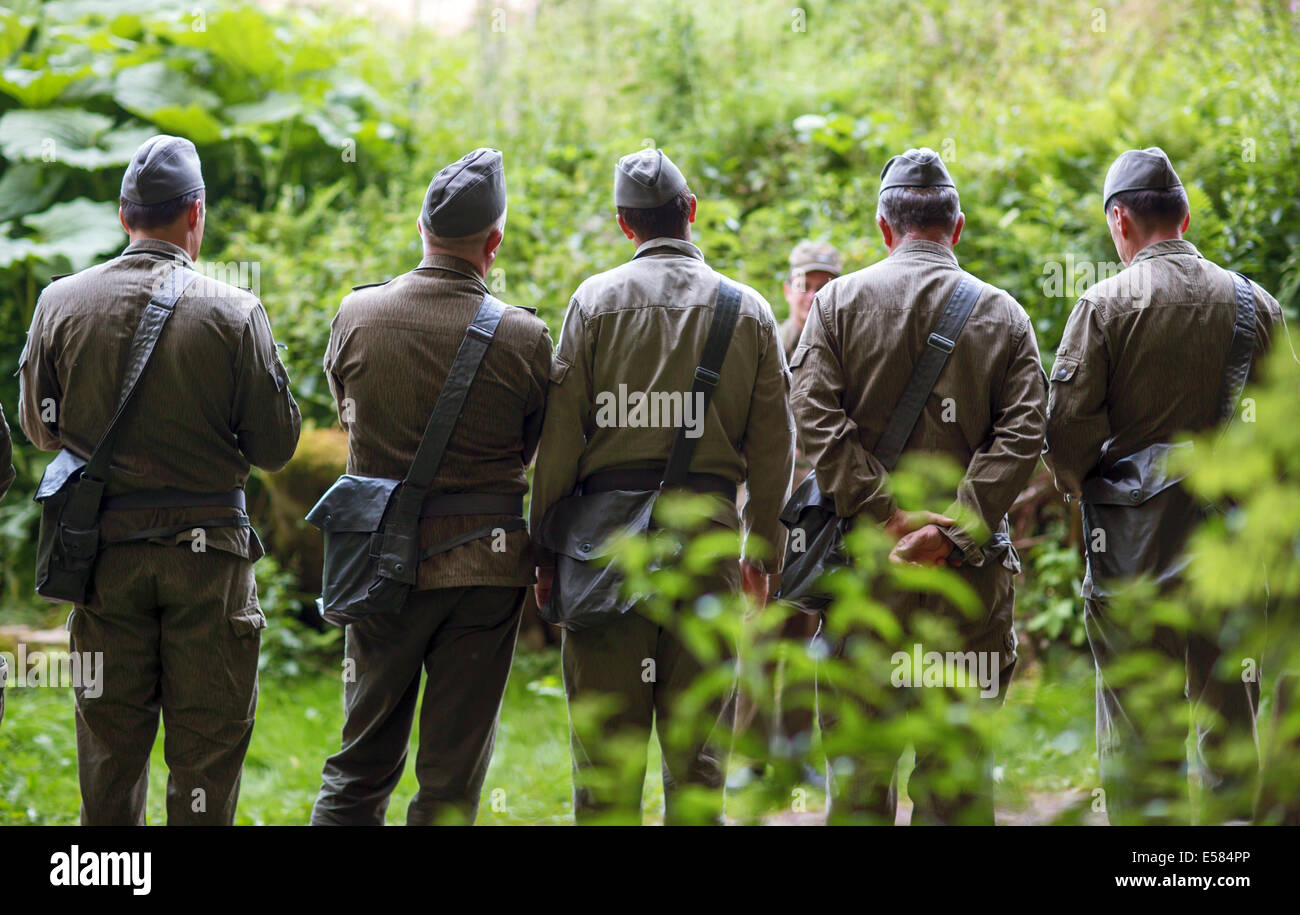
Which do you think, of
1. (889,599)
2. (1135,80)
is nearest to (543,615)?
(889,599)

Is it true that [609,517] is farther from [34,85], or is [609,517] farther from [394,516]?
[34,85]

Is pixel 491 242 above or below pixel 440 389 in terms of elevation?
above

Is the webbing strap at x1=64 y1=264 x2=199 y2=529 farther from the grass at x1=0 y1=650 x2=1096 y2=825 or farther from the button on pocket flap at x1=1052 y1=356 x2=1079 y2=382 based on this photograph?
the button on pocket flap at x1=1052 y1=356 x2=1079 y2=382

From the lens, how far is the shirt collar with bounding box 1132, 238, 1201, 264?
13.0ft

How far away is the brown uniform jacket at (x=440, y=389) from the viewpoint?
12.0 ft

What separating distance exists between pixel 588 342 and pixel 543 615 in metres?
0.85

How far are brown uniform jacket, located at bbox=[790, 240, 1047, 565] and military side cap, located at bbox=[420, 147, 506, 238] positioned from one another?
3.64 feet

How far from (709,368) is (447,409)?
792 millimetres

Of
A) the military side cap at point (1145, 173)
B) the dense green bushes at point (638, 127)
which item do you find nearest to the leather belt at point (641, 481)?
the military side cap at point (1145, 173)

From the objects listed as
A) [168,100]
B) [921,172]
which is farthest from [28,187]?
[921,172]

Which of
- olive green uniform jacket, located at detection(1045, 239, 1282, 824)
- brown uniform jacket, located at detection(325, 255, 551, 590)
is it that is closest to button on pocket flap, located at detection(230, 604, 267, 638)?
brown uniform jacket, located at detection(325, 255, 551, 590)

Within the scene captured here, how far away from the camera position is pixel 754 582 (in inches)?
161

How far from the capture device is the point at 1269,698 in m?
5.36

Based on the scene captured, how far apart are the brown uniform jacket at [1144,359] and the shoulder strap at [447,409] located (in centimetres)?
184
